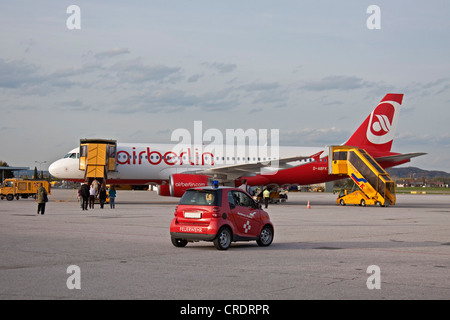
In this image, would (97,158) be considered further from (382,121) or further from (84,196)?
(382,121)

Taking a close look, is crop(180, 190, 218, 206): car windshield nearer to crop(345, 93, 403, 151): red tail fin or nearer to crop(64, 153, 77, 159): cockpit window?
crop(64, 153, 77, 159): cockpit window

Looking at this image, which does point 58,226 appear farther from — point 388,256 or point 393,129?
point 393,129

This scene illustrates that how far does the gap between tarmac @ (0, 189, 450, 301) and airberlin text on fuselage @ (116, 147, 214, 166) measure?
73.6ft

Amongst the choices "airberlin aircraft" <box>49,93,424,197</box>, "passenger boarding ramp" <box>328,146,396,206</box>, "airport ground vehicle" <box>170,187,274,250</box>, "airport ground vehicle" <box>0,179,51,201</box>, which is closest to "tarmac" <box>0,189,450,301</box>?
"airport ground vehicle" <box>170,187,274,250</box>

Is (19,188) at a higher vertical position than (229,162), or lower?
lower

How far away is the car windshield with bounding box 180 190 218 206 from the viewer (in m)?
15.1

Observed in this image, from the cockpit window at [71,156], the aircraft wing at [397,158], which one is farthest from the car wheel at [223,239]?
the aircraft wing at [397,158]

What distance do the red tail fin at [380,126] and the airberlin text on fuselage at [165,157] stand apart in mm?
13401

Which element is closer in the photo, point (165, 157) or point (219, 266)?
point (219, 266)

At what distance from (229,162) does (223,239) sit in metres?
30.8

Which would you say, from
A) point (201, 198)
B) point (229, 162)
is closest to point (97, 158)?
point (229, 162)

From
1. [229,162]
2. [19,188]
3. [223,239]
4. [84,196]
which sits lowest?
[223,239]

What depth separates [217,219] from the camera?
1482 centimetres
